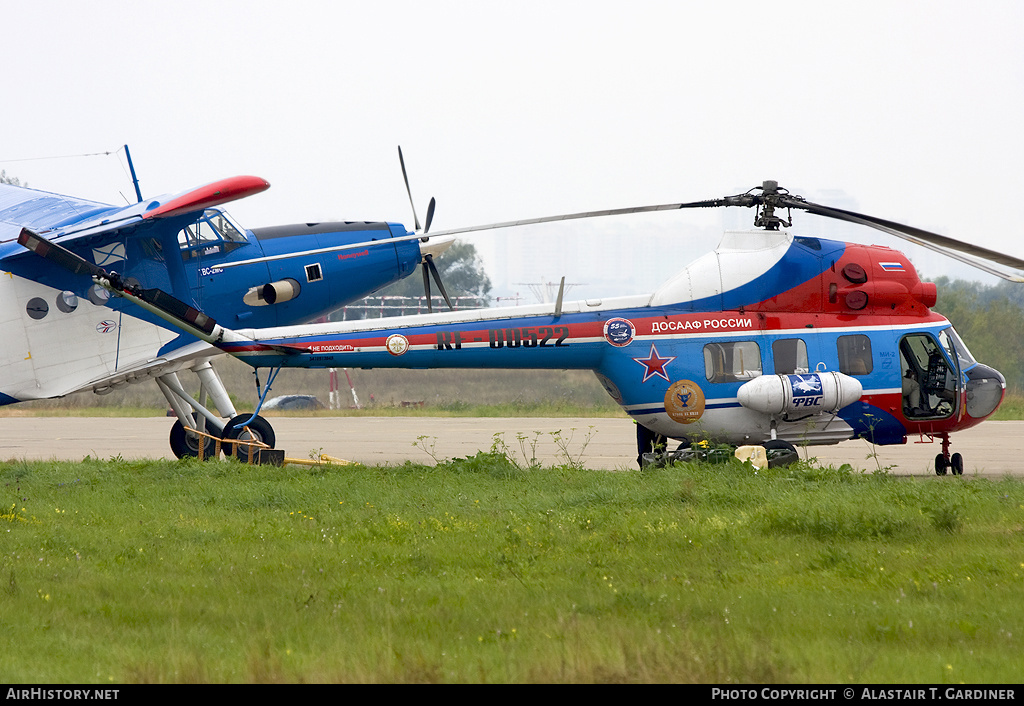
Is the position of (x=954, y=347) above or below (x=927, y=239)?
below

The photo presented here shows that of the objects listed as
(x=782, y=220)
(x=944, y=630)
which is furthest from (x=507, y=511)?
(x=782, y=220)

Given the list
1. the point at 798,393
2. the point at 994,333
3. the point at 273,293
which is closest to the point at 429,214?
the point at 273,293

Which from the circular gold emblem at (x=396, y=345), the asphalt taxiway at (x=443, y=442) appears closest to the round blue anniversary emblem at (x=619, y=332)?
the asphalt taxiway at (x=443, y=442)

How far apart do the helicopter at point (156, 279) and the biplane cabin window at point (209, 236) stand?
0.02 metres

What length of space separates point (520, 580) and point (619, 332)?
23.0 ft

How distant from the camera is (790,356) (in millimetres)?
13703

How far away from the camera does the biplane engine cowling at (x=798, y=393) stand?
13180 mm

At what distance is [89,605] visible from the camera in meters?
6.53

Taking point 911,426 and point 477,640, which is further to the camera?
point 911,426

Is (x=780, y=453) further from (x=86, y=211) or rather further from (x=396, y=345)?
(x=86, y=211)

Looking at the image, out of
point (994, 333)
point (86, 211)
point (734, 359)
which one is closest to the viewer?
point (734, 359)
